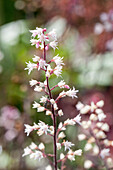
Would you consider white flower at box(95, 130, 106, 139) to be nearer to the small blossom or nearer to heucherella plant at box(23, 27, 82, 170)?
the small blossom

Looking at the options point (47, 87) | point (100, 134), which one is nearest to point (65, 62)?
point (100, 134)

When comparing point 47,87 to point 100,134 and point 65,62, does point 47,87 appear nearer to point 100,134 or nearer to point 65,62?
point 100,134

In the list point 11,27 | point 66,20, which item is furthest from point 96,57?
point 11,27

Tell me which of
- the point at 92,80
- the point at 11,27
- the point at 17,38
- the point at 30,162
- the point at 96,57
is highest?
the point at 11,27

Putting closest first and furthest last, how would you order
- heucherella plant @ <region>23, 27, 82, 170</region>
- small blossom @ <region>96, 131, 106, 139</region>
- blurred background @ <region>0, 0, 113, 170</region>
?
1. heucherella plant @ <region>23, 27, 82, 170</region>
2. small blossom @ <region>96, 131, 106, 139</region>
3. blurred background @ <region>0, 0, 113, 170</region>

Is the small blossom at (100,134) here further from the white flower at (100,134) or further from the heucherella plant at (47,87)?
the heucherella plant at (47,87)

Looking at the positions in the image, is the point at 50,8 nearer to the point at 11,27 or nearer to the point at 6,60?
the point at 11,27

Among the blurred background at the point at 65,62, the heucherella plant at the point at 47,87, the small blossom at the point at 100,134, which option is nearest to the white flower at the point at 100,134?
the small blossom at the point at 100,134

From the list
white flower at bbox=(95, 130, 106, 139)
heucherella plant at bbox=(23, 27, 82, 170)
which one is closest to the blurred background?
white flower at bbox=(95, 130, 106, 139)
